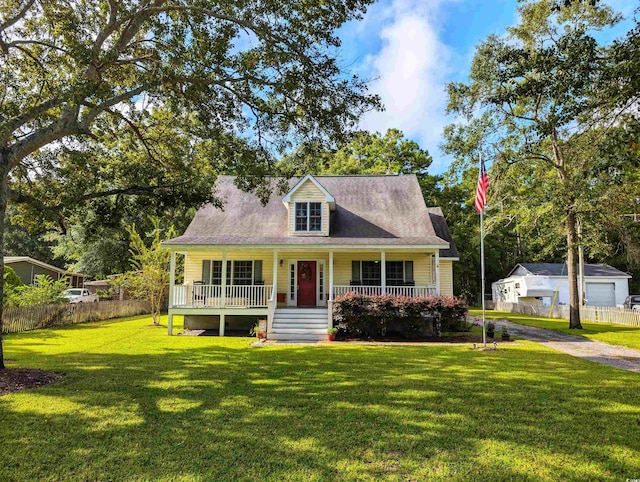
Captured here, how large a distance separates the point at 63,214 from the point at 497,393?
10643 mm

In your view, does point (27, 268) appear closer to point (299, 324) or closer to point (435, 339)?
point (299, 324)

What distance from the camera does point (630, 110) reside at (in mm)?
8836

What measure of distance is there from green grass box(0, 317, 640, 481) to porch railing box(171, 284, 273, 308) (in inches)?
248

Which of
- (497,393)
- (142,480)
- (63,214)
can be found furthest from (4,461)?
(63,214)

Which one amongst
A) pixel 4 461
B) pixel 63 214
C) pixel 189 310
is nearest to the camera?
pixel 4 461

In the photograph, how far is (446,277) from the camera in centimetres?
1936

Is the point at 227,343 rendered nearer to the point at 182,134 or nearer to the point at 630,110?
the point at 182,134

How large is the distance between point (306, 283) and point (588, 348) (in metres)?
10.4

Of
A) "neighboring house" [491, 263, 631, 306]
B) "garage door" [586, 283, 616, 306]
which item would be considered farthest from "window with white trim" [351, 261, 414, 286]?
"garage door" [586, 283, 616, 306]

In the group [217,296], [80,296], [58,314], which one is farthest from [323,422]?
[80,296]

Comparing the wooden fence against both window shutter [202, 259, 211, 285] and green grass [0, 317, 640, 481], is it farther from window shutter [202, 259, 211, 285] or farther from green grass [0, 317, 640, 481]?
green grass [0, 317, 640, 481]

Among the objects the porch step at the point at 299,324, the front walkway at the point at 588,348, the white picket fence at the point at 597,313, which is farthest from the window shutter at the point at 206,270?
the white picket fence at the point at 597,313

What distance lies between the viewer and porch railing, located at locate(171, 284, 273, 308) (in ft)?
51.6

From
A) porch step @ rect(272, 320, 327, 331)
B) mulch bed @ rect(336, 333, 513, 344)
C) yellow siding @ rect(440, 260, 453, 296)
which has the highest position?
yellow siding @ rect(440, 260, 453, 296)
